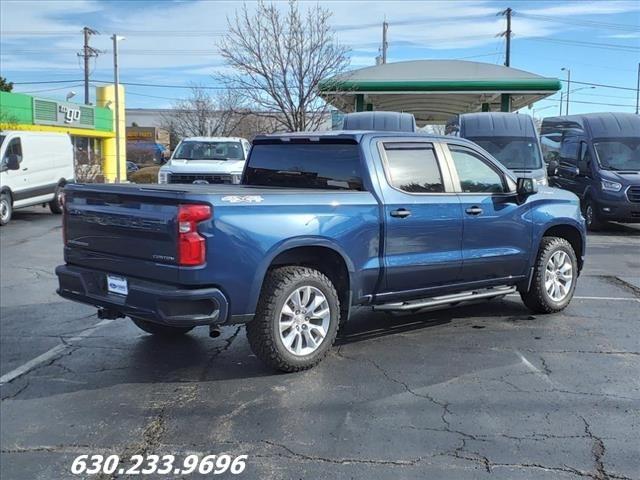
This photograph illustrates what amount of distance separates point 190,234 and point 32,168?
14.5 meters

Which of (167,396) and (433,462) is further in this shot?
(167,396)

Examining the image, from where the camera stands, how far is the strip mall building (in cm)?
3061

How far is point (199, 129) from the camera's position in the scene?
5047 cm

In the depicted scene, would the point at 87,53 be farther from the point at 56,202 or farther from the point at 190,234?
the point at 190,234

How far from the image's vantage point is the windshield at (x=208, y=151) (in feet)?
51.5

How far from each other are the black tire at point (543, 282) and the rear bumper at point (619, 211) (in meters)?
8.68

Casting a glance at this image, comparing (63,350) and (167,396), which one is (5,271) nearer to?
(63,350)

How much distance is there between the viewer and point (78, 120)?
3794 centimetres

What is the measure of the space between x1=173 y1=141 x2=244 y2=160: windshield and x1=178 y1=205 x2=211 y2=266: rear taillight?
11355mm

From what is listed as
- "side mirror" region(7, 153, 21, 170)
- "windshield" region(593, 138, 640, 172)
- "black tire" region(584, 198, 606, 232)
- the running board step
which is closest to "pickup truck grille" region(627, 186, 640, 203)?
"black tire" region(584, 198, 606, 232)

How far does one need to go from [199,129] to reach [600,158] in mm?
38534

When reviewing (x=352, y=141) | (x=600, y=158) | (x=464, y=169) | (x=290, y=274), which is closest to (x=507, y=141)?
(x=600, y=158)

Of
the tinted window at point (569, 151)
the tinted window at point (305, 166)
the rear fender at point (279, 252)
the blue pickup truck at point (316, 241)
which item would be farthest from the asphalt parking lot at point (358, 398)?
the tinted window at point (569, 151)

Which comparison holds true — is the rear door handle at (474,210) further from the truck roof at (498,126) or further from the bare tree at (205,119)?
the bare tree at (205,119)
